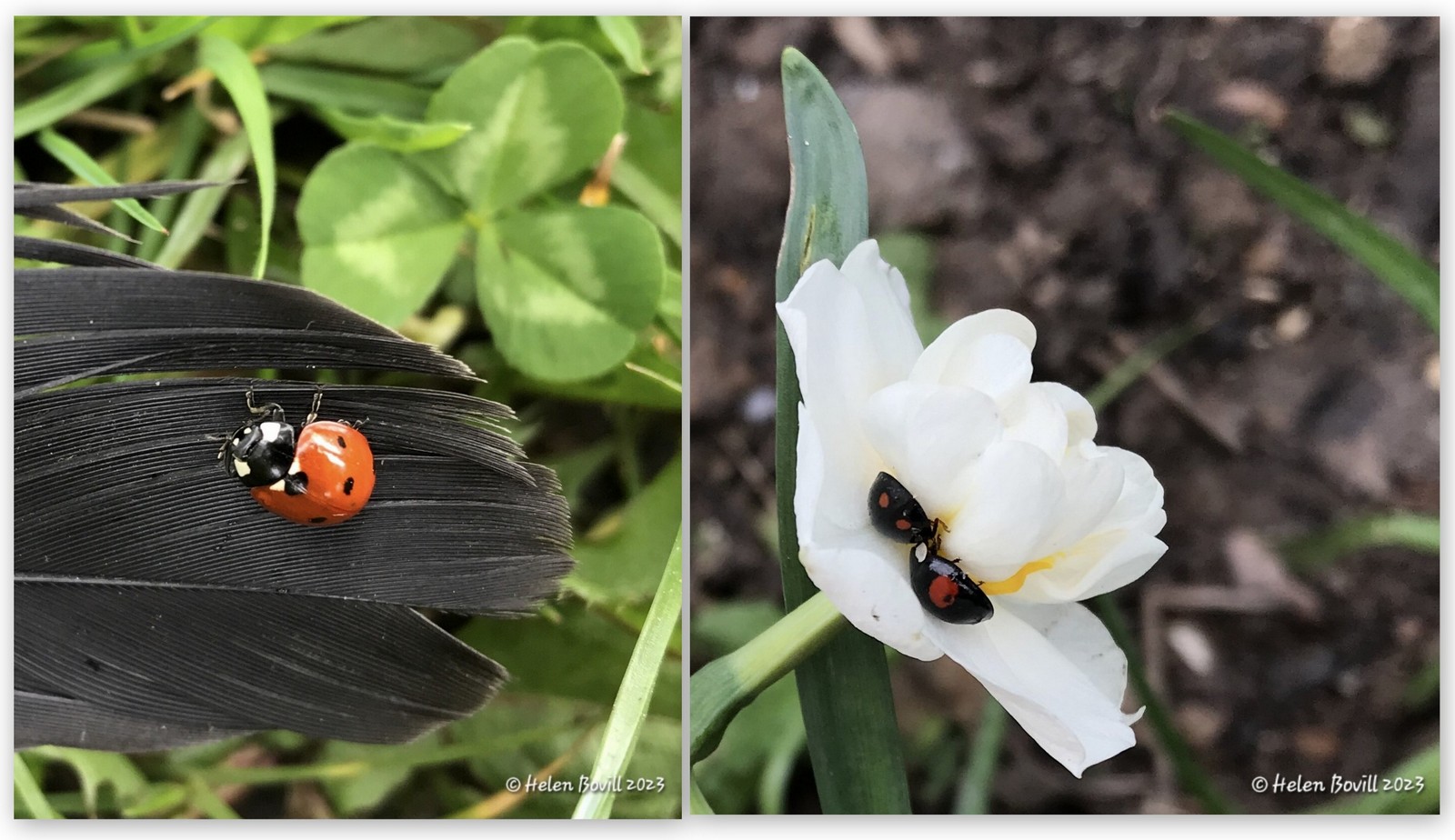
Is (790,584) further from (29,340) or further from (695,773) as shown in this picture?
(29,340)

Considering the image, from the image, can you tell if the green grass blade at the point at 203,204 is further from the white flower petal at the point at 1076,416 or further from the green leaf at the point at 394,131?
the white flower petal at the point at 1076,416

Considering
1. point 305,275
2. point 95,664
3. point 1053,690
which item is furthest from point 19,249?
point 1053,690

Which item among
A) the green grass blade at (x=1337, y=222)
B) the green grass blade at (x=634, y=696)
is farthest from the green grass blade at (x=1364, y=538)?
the green grass blade at (x=634, y=696)

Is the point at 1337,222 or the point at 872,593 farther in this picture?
the point at 1337,222

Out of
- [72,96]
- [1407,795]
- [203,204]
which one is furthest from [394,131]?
[1407,795]

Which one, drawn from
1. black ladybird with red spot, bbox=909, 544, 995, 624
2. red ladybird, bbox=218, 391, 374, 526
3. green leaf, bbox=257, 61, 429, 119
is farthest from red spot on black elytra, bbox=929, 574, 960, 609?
green leaf, bbox=257, 61, 429, 119

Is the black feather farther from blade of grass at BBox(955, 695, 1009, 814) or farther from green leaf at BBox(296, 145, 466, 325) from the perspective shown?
blade of grass at BBox(955, 695, 1009, 814)

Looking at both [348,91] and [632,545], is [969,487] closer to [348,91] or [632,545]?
[632,545]
